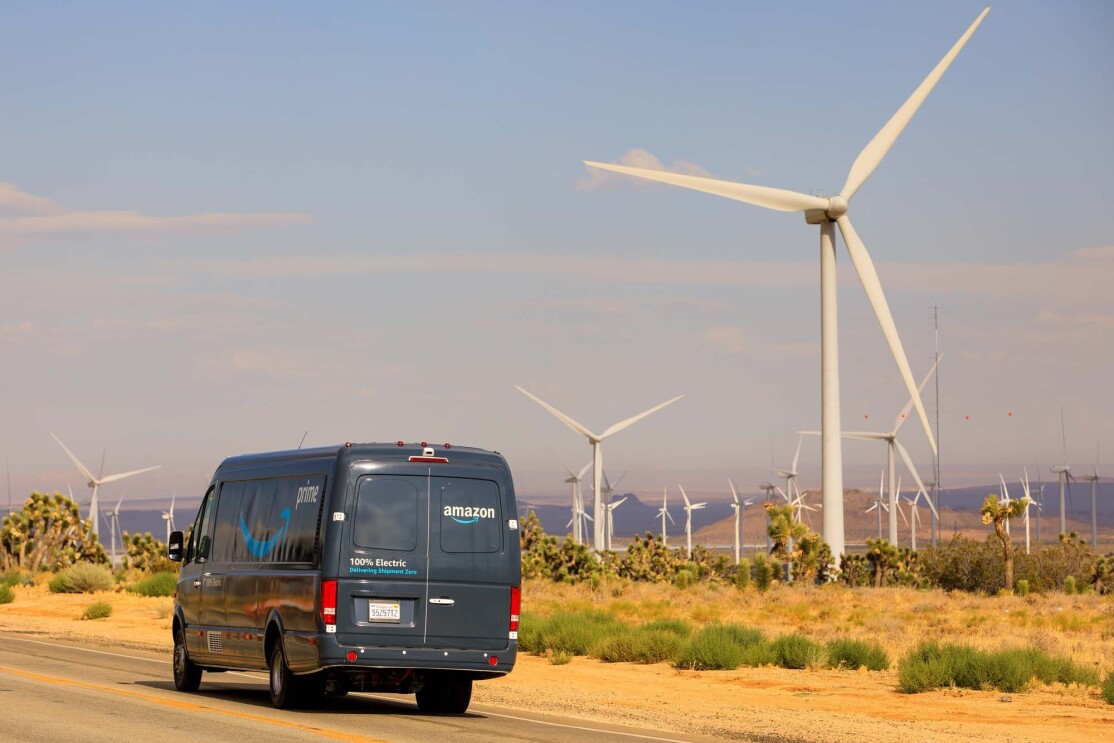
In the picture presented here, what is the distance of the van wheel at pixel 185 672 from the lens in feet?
68.7

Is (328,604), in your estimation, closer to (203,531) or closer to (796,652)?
(203,531)

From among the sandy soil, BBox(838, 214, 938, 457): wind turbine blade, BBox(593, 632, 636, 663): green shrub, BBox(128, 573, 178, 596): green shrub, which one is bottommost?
the sandy soil

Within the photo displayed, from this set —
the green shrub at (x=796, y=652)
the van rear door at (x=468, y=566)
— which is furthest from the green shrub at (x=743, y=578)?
the van rear door at (x=468, y=566)

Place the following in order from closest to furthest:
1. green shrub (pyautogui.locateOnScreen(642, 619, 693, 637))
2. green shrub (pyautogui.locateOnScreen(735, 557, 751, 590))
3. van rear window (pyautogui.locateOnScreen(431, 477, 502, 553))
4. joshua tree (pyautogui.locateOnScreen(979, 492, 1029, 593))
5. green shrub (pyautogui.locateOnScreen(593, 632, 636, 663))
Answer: van rear window (pyautogui.locateOnScreen(431, 477, 502, 553)) → green shrub (pyautogui.locateOnScreen(593, 632, 636, 663)) → green shrub (pyautogui.locateOnScreen(642, 619, 693, 637)) → green shrub (pyautogui.locateOnScreen(735, 557, 751, 590)) → joshua tree (pyautogui.locateOnScreen(979, 492, 1029, 593))

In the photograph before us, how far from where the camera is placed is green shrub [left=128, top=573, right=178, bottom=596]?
4753 centimetres

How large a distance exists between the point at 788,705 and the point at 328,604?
8.22 meters

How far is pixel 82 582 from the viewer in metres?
49.9

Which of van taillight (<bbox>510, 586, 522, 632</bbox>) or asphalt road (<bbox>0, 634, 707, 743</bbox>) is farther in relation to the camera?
van taillight (<bbox>510, 586, 522, 632</bbox>)

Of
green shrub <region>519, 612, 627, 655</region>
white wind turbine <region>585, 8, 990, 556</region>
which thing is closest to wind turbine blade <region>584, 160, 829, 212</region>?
white wind turbine <region>585, 8, 990, 556</region>

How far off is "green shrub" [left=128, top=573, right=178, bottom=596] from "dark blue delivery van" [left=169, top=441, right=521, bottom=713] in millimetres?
29901

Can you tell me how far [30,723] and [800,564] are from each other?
142 feet

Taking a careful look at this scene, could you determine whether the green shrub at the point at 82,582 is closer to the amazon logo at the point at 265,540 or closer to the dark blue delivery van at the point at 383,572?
the amazon logo at the point at 265,540

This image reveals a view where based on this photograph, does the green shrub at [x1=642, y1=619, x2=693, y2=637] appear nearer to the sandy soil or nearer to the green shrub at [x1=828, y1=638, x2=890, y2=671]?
the sandy soil

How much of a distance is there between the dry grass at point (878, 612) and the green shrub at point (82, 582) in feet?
45.0
